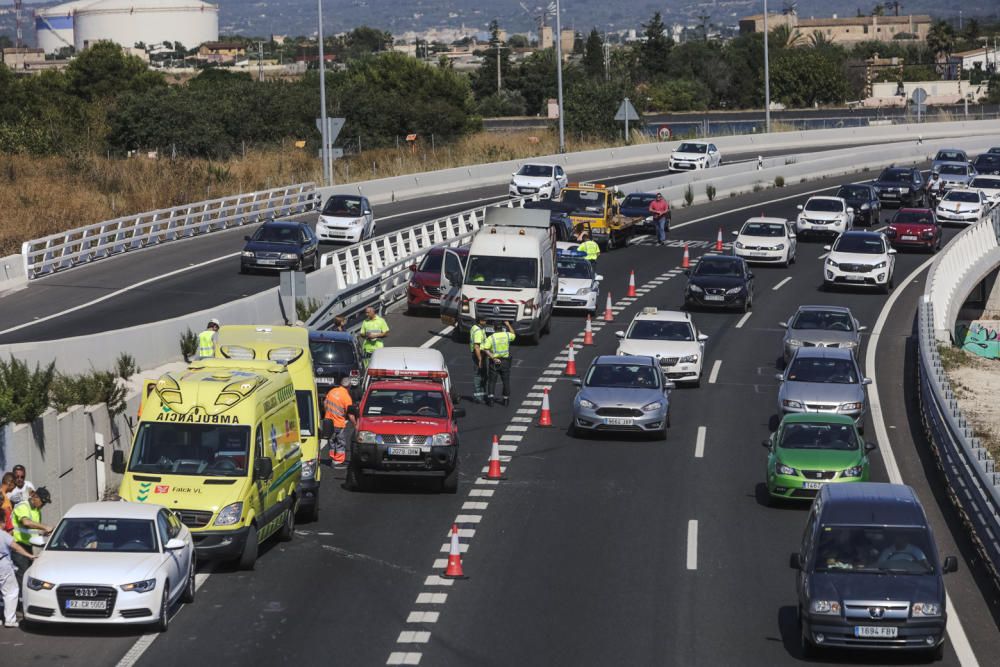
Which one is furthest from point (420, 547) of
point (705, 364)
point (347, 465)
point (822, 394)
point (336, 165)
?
point (336, 165)

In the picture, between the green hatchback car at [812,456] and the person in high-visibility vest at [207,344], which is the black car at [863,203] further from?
the person in high-visibility vest at [207,344]

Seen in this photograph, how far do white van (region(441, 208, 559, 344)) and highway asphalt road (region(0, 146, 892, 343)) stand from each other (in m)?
7.22

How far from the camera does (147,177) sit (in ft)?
225

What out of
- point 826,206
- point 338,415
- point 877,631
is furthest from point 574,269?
point 877,631

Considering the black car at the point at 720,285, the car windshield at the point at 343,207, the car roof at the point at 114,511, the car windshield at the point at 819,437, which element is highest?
the car windshield at the point at 343,207

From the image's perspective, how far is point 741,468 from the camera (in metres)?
27.2

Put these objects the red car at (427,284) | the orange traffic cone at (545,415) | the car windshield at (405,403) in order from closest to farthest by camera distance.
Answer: the car windshield at (405,403) < the orange traffic cone at (545,415) < the red car at (427,284)

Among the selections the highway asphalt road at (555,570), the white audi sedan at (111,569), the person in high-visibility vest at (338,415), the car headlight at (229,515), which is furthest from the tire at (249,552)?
the person in high-visibility vest at (338,415)

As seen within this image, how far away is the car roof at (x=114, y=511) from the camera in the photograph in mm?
18516

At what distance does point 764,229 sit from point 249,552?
1265 inches

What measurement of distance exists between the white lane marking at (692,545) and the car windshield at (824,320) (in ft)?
44.3

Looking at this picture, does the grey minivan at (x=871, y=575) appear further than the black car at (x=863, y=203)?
No

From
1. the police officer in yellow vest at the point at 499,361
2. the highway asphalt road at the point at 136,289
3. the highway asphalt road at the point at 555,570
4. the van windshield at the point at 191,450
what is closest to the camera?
the highway asphalt road at the point at 555,570

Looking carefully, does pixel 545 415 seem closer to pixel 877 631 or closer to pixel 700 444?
pixel 700 444
